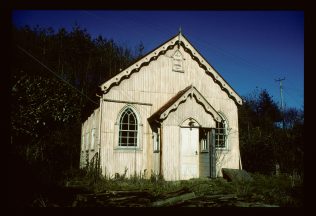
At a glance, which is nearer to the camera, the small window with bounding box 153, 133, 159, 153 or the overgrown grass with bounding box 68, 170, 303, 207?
the overgrown grass with bounding box 68, 170, 303, 207

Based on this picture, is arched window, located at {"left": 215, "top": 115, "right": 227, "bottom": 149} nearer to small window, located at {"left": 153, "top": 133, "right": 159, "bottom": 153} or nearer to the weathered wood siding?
small window, located at {"left": 153, "top": 133, "right": 159, "bottom": 153}

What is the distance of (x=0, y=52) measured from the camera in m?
4.82

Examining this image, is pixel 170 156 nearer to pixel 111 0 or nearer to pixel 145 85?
pixel 145 85

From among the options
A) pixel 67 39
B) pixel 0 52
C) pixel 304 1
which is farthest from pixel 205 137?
pixel 67 39

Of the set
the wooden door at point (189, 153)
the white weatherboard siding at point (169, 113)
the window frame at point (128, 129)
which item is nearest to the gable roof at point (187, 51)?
the white weatherboard siding at point (169, 113)

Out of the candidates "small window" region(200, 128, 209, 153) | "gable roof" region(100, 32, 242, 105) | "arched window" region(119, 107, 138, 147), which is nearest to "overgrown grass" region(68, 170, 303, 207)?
"arched window" region(119, 107, 138, 147)

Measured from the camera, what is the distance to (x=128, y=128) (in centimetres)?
1622

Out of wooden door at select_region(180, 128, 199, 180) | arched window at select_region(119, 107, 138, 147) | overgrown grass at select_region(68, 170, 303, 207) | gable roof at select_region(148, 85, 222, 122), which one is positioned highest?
gable roof at select_region(148, 85, 222, 122)

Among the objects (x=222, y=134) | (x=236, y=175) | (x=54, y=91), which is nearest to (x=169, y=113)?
(x=222, y=134)

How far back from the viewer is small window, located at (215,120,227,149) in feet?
60.5

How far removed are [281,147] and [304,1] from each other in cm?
1610

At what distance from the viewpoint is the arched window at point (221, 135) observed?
60.5 feet

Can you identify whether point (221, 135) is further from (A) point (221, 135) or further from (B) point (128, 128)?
(B) point (128, 128)

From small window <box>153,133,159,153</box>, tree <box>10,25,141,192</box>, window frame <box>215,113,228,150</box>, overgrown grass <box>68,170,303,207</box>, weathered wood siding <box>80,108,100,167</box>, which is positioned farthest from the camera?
window frame <box>215,113,228,150</box>
